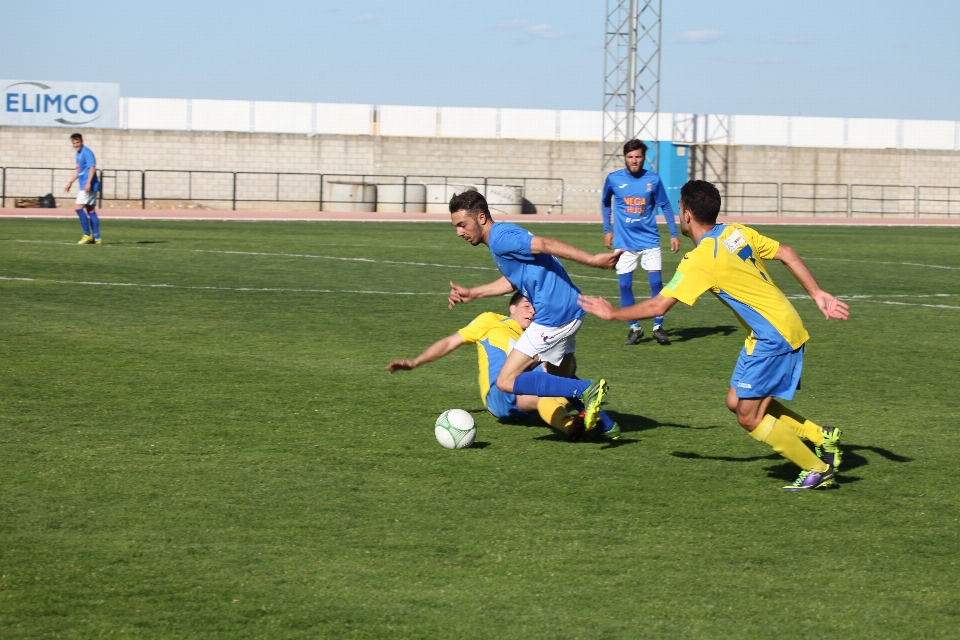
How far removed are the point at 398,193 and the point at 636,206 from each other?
3126cm

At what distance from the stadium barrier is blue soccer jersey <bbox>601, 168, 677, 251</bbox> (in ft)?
99.4

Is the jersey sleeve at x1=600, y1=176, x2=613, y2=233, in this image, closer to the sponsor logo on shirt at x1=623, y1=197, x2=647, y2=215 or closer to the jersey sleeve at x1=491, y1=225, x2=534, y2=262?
the sponsor logo on shirt at x1=623, y1=197, x2=647, y2=215

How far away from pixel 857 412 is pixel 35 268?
13154 millimetres

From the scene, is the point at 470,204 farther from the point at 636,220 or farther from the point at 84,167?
the point at 84,167

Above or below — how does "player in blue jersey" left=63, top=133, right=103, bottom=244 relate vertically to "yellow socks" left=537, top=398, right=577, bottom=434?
above

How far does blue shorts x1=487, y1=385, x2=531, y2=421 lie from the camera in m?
7.74

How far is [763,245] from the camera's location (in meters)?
6.42

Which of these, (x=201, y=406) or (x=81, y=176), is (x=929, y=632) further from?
(x=81, y=176)

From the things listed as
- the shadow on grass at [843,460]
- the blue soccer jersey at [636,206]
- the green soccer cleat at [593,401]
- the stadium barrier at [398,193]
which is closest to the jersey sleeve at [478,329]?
the green soccer cleat at [593,401]

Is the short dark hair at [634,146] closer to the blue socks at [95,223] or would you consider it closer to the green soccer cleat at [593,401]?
the green soccer cleat at [593,401]

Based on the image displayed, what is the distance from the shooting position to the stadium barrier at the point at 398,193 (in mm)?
43250

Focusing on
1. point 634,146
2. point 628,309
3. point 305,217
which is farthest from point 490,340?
point 305,217

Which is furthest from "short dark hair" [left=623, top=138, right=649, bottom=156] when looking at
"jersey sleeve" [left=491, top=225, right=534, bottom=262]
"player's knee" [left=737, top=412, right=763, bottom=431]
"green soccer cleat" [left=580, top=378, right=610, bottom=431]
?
"player's knee" [left=737, top=412, right=763, bottom=431]

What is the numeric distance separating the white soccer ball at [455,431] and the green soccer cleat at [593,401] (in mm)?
715
